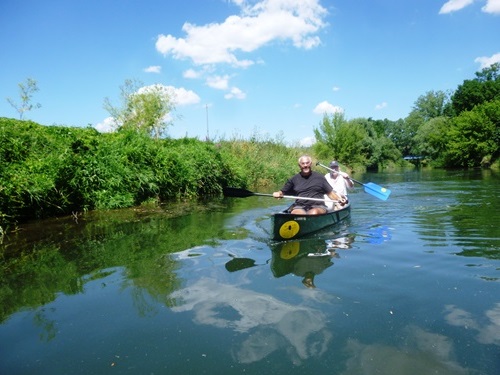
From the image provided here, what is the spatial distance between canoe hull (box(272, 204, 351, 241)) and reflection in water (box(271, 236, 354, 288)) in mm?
144

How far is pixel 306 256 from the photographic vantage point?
561 cm

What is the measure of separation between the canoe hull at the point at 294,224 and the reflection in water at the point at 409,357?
3.25 meters

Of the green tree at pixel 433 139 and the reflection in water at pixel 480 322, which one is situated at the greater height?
the green tree at pixel 433 139

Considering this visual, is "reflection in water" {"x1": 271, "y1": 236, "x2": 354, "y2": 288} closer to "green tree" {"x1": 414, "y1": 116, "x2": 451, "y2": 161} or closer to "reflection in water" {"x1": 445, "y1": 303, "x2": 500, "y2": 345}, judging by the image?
"reflection in water" {"x1": 445, "y1": 303, "x2": 500, "y2": 345}

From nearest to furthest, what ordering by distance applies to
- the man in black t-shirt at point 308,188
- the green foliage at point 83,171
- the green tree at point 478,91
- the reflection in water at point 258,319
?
the reflection in water at point 258,319, the man in black t-shirt at point 308,188, the green foliage at point 83,171, the green tree at point 478,91

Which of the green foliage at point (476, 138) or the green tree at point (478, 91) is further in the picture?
the green tree at point (478, 91)

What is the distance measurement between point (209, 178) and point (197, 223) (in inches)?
246

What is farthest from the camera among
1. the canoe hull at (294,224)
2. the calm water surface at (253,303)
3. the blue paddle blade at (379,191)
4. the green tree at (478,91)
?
the green tree at (478,91)

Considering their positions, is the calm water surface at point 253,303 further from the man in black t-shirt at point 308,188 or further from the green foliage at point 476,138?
the green foliage at point 476,138

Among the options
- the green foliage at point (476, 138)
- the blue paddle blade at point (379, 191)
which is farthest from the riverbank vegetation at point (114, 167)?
the green foliage at point (476, 138)

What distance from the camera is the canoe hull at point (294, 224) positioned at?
20.4 ft

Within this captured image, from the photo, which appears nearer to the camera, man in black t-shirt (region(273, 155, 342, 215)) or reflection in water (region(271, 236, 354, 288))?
reflection in water (region(271, 236, 354, 288))

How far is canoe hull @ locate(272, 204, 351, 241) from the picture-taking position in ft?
20.4

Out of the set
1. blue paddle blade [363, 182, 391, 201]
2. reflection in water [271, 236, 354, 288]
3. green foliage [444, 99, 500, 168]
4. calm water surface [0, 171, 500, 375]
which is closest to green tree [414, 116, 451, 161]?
green foliage [444, 99, 500, 168]
